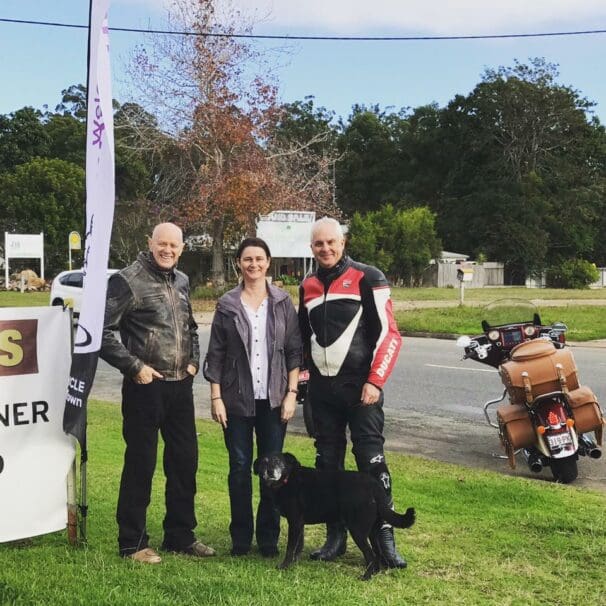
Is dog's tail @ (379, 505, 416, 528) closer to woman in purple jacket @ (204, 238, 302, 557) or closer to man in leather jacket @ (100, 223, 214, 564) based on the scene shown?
woman in purple jacket @ (204, 238, 302, 557)

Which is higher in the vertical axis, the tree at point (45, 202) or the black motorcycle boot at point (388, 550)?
the tree at point (45, 202)

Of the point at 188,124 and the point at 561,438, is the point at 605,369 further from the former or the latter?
the point at 188,124

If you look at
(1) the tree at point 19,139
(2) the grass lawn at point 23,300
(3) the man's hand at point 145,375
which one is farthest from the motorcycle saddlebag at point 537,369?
(1) the tree at point 19,139

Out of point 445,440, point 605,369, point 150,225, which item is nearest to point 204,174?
point 150,225

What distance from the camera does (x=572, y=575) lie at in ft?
14.1

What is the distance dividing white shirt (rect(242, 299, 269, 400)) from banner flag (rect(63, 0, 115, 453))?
0.89 m

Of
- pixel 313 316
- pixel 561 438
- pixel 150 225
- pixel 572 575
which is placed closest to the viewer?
pixel 572 575

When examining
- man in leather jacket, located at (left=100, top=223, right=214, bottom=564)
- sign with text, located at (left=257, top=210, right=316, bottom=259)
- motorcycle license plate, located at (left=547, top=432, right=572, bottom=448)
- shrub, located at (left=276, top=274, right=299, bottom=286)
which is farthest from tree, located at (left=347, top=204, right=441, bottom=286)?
man in leather jacket, located at (left=100, top=223, right=214, bottom=564)

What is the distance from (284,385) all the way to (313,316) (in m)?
0.43

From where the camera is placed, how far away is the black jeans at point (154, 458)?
179 inches

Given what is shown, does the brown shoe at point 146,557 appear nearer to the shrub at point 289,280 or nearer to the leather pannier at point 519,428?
the leather pannier at point 519,428

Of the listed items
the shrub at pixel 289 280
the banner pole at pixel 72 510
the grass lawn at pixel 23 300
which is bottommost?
the banner pole at pixel 72 510

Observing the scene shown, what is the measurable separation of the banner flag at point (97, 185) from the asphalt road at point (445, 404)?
4488 millimetres

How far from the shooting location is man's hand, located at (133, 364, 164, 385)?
443 centimetres
